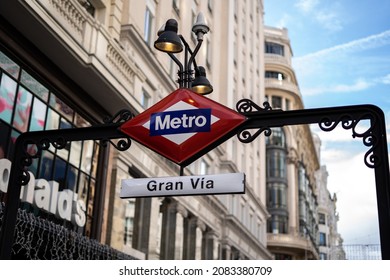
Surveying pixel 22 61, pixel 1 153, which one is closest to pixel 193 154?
pixel 1 153

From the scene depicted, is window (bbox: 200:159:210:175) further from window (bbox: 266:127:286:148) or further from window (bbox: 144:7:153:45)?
window (bbox: 266:127:286:148)

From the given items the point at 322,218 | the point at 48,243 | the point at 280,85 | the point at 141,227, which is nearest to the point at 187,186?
the point at 48,243

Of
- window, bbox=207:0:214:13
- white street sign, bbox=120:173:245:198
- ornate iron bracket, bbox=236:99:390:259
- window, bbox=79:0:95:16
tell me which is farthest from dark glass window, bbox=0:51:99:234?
window, bbox=207:0:214:13

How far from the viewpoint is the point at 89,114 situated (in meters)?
17.2

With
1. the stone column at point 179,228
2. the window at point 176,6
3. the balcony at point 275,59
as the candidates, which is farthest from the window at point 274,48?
the stone column at point 179,228

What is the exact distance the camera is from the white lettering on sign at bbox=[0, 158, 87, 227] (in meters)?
12.6

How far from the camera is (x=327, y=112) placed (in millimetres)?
5707

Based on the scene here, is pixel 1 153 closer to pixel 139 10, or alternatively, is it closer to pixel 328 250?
pixel 139 10

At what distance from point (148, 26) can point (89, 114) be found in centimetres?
750

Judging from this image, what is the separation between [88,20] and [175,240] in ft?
40.3

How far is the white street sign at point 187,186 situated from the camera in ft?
18.1

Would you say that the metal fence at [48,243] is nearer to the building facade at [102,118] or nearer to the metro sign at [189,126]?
the building facade at [102,118]

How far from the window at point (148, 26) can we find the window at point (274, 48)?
48.4m
